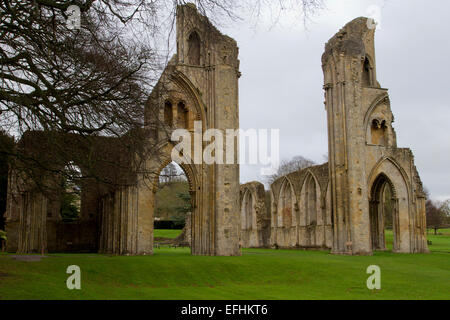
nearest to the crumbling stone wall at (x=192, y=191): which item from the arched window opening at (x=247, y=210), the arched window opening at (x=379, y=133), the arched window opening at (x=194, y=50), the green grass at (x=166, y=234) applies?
the arched window opening at (x=194, y=50)

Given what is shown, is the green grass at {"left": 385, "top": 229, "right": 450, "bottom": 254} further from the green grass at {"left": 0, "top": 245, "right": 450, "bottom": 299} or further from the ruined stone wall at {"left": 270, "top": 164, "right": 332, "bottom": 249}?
the green grass at {"left": 0, "top": 245, "right": 450, "bottom": 299}

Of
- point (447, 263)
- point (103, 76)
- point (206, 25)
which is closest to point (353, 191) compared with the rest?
point (447, 263)

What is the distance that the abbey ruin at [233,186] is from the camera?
901 inches

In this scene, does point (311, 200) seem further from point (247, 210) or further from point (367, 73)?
point (367, 73)

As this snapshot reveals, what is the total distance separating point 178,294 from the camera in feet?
35.7

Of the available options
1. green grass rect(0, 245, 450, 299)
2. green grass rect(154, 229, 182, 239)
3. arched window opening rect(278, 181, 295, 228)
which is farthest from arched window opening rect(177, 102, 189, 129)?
green grass rect(154, 229, 182, 239)

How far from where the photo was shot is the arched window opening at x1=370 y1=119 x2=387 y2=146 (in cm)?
3072

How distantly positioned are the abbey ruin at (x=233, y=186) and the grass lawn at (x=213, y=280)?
310 centimetres

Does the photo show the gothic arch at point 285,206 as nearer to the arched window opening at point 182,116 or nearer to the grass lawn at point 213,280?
the arched window opening at point 182,116

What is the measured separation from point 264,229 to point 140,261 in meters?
26.3

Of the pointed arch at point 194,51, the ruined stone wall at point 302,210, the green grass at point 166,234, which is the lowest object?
the green grass at point 166,234

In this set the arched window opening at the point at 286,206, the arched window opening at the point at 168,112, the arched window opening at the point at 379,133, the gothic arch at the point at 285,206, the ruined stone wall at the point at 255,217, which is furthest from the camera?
the ruined stone wall at the point at 255,217

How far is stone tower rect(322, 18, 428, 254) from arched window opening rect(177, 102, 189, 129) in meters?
9.44

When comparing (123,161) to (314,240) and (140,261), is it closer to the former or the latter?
(140,261)
